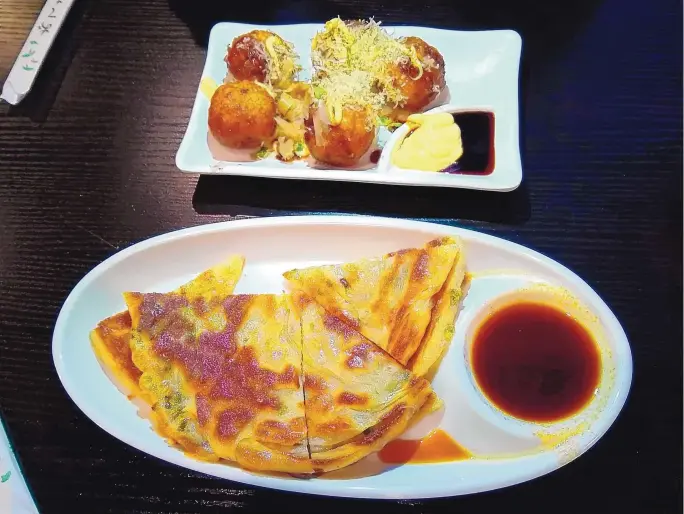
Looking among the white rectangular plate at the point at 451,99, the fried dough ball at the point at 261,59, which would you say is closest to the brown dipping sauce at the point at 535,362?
the white rectangular plate at the point at 451,99

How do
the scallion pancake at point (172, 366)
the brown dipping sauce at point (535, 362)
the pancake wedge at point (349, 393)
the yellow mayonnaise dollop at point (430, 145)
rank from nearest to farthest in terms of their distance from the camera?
1. the pancake wedge at point (349, 393)
2. the scallion pancake at point (172, 366)
3. the brown dipping sauce at point (535, 362)
4. the yellow mayonnaise dollop at point (430, 145)

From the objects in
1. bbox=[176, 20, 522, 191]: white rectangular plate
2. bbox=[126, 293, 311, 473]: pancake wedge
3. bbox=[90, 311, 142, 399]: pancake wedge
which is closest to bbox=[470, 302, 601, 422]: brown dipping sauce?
bbox=[176, 20, 522, 191]: white rectangular plate

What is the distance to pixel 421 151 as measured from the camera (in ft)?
9.75

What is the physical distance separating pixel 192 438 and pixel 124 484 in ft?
1.47

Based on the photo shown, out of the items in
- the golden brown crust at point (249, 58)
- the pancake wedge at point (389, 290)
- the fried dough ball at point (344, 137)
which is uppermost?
the golden brown crust at point (249, 58)

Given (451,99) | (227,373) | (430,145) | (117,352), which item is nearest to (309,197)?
(430,145)

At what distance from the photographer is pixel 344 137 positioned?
290 centimetres

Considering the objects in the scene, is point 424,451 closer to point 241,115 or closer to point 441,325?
point 441,325

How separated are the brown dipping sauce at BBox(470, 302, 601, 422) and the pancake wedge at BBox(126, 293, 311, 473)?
0.82m

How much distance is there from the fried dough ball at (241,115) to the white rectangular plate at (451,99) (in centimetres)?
13

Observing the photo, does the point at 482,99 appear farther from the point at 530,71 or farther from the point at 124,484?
the point at 124,484

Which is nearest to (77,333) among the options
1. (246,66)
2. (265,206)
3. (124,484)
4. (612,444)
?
(124,484)

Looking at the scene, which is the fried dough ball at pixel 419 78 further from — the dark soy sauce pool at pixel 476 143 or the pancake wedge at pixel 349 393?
the pancake wedge at pixel 349 393

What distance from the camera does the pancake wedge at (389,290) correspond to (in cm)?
235
